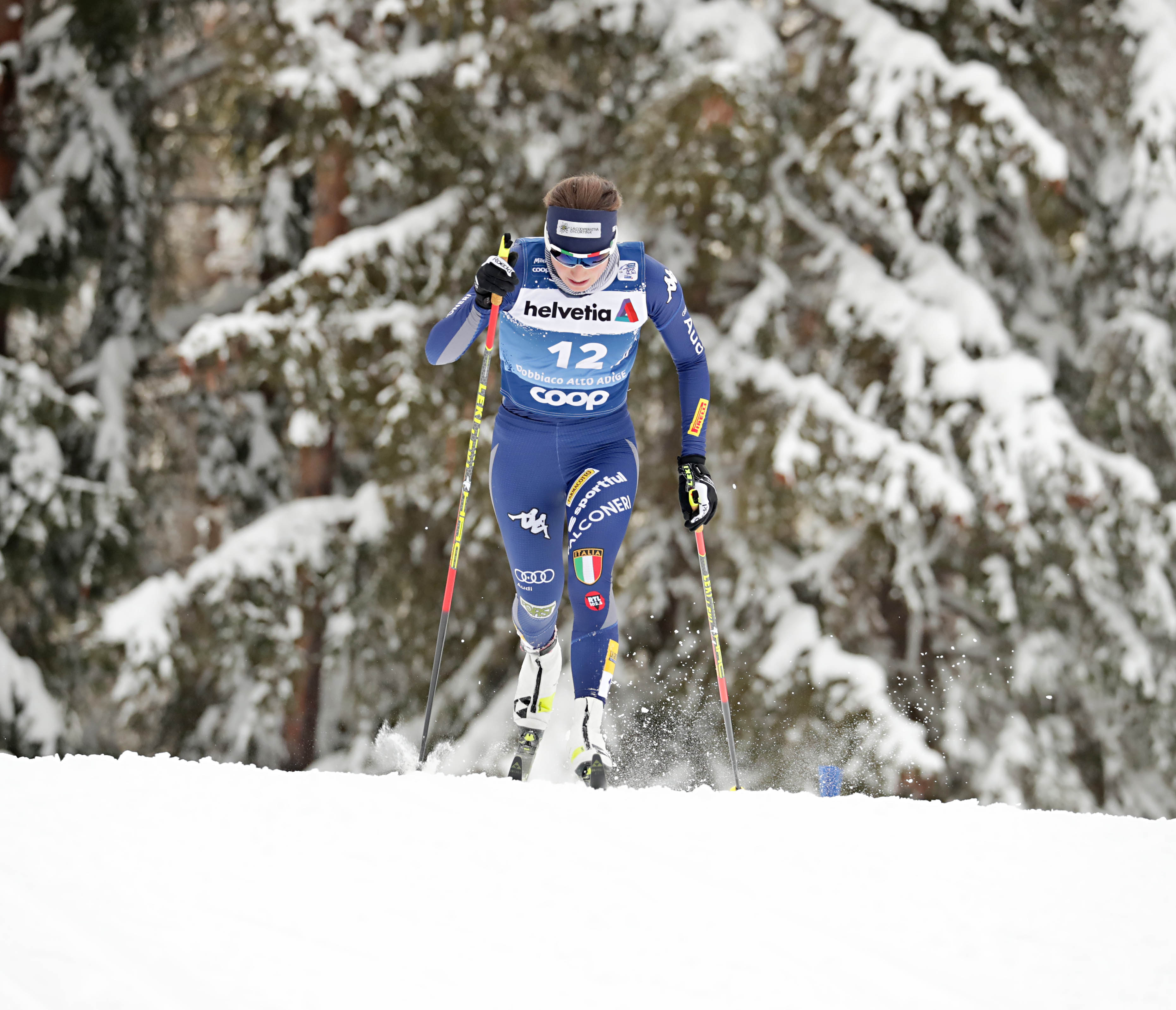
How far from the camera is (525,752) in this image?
451 centimetres

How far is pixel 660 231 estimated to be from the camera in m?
8.00

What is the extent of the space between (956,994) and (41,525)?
322 inches

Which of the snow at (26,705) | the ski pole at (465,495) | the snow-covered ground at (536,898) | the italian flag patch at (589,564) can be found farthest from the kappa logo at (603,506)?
the snow at (26,705)

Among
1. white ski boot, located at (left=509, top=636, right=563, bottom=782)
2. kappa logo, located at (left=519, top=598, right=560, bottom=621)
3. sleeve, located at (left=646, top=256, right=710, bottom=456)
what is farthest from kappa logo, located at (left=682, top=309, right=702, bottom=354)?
white ski boot, located at (left=509, top=636, right=563, bottom=782)

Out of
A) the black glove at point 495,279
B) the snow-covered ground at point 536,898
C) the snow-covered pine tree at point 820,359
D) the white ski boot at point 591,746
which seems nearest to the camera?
the snow-covered ground at point 536,898

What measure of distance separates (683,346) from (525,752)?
5.80 ft

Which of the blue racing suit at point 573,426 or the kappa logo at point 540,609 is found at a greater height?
the blue racing suit at point 573,426

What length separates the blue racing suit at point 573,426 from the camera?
13.4ft

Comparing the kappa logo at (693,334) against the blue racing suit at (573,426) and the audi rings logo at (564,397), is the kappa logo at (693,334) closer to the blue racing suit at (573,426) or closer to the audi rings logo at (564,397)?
the blue racing suit at (573,426)

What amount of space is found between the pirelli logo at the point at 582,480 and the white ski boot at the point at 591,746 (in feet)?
2.55

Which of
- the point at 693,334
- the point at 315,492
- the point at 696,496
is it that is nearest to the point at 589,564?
the point at 696,496

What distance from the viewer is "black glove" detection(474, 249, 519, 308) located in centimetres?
389

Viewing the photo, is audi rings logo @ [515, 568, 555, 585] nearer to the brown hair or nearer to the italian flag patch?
the italian flag patch

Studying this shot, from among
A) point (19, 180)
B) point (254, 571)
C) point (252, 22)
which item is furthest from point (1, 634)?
point (252, 22)
